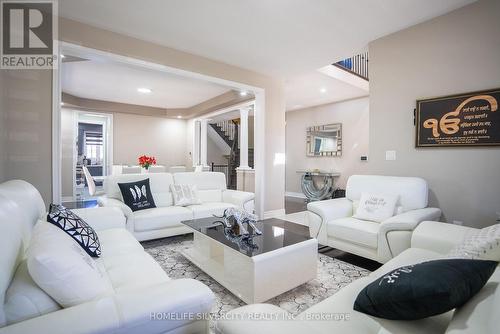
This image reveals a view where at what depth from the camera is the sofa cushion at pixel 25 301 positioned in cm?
80

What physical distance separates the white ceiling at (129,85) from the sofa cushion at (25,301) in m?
3.59

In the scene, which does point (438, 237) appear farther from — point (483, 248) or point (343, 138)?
point (343, 138)

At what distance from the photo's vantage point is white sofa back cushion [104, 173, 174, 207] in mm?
3316

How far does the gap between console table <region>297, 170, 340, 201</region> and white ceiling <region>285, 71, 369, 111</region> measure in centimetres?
188

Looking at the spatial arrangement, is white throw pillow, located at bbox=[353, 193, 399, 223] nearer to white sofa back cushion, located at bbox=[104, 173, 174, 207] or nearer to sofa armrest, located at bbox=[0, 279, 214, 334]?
sofa armrest, located at bbox=[0, 279, 214, 334]

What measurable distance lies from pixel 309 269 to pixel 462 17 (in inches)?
122

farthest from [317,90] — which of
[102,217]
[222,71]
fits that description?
[102,217]

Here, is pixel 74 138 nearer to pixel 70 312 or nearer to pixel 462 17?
pixel 70 312

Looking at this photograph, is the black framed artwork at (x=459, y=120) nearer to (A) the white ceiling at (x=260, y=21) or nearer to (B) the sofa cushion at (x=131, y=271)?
(A) the white ceiling at (x=260, y=21)

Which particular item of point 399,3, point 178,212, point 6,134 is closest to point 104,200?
point 178,212

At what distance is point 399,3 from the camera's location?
2568mm

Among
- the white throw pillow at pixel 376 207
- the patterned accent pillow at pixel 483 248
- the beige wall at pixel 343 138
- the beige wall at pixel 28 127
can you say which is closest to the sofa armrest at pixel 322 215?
the white throw pillow at pixel 376 207

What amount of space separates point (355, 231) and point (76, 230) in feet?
7.65

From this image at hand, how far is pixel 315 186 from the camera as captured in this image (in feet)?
21.7
